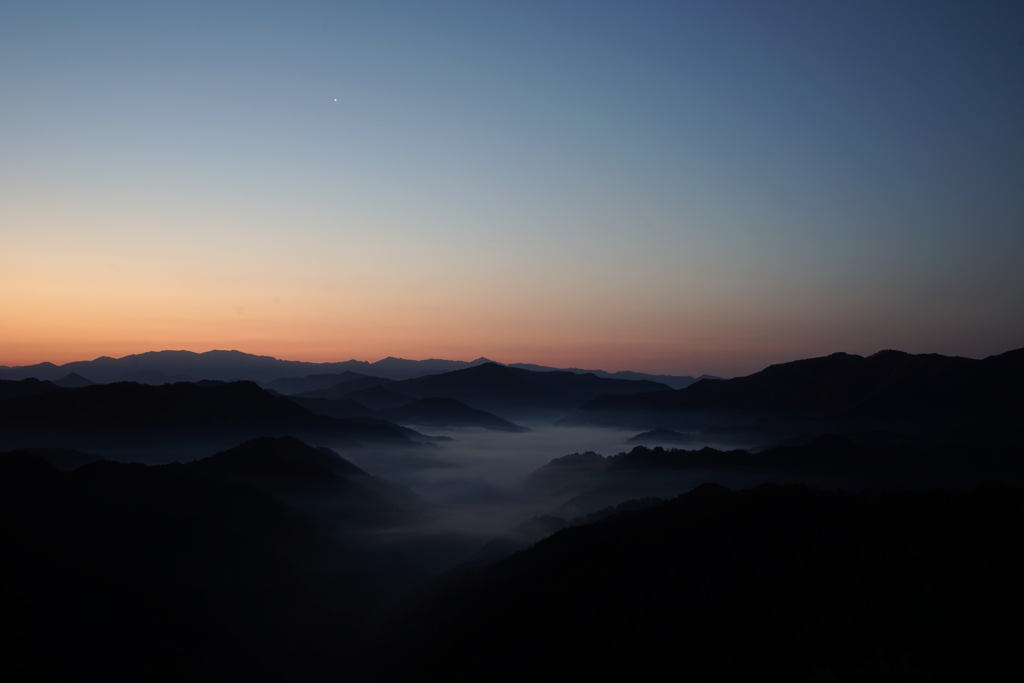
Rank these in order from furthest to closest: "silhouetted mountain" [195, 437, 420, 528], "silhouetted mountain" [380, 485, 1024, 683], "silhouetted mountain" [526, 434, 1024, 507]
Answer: "silhouetted mountain" [526, 434, 1024, 507], "silhouetted mountain" [195, 437, 420, 528], "silhouetted mountain" [380, 485, 1024, 683]

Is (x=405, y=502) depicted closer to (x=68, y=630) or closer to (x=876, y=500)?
(x=68, y=630)

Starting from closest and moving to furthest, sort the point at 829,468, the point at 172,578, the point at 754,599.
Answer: the point at 754,599 < the point at 172,578 < the point at 829,468

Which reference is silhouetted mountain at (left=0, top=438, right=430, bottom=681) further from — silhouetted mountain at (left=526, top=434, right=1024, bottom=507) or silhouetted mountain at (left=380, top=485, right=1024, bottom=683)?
silhouetted mountain at (left=526, top=434, right=1024, bottom=507)

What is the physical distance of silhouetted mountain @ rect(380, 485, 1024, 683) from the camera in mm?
28000

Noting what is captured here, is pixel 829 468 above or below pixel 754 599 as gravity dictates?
below

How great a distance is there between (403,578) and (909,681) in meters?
73.8

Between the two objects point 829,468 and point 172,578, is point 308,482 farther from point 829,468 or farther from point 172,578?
point 829,468

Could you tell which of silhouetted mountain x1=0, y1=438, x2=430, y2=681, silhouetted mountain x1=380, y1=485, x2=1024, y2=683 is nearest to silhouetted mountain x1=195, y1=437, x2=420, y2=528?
silhouetted mountain x1=0, y1=438, x2=430, y2=681

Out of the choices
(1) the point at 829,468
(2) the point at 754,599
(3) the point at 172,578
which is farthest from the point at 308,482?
(1) the point at 829,468

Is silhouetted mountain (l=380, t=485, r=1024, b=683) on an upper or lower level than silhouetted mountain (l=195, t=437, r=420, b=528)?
upper

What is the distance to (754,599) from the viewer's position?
→ 3812 cm

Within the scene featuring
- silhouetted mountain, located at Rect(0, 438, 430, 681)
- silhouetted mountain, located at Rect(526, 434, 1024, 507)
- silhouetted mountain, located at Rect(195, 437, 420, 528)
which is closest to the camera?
silhouetted mountain, located at Rect(0, 438, 430, 681)

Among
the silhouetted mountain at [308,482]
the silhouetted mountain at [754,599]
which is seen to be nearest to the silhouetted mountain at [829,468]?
the silhouetted mountain at [308,482]

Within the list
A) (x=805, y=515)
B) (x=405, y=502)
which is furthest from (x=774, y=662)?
(x=405, y=502)
